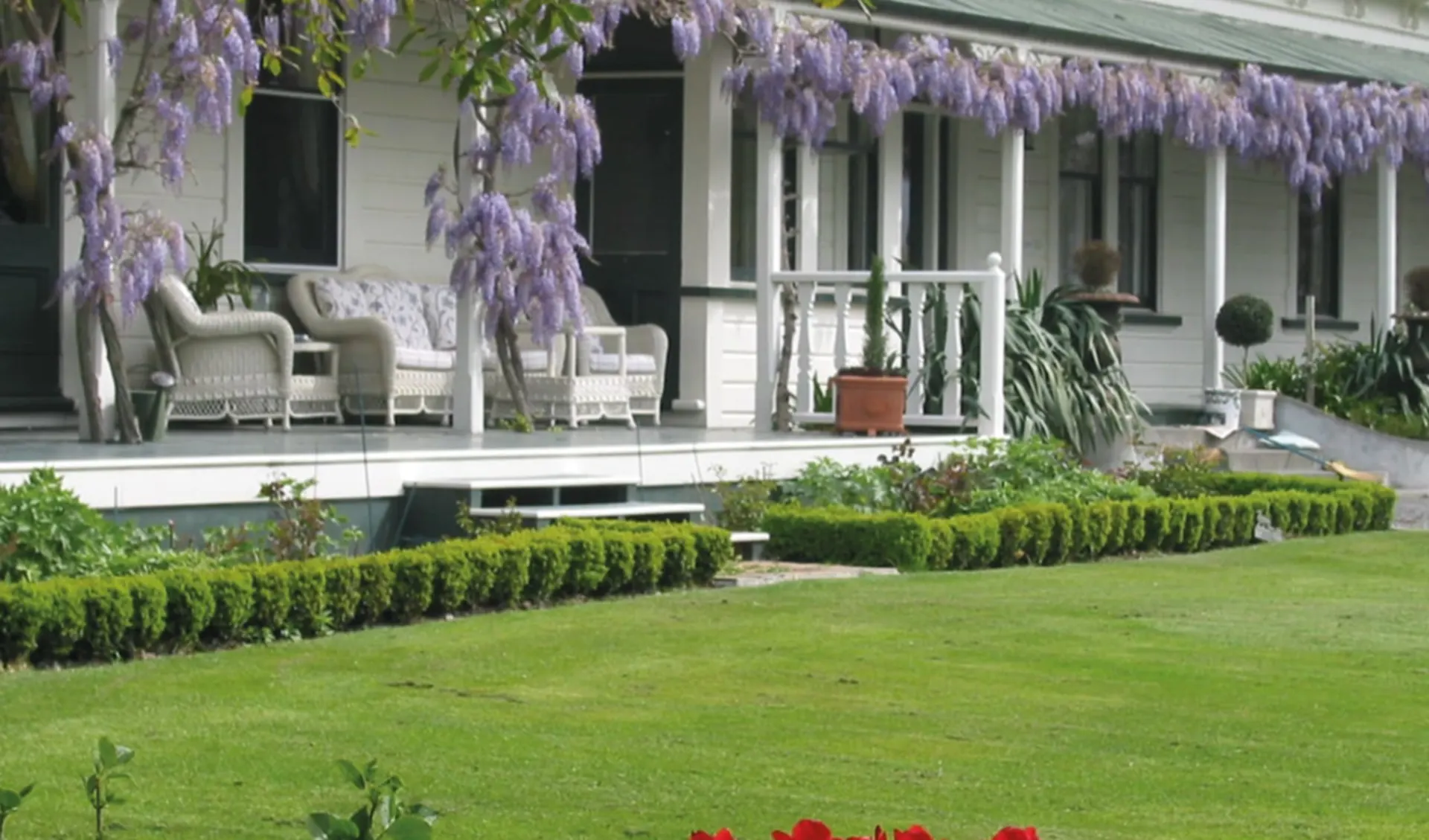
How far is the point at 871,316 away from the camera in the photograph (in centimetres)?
1488

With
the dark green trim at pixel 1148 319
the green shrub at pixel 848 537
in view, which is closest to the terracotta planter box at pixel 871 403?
the green shrub at pixel 848 537

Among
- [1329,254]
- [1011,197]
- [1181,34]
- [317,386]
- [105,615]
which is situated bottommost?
[105,615]

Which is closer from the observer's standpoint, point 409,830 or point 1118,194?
point 409,830

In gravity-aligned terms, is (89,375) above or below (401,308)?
below

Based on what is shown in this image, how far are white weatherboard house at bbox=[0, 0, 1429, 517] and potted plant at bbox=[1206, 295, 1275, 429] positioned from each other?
21cm

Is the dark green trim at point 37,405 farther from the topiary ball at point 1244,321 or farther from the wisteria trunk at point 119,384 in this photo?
the topiary ball at point 1244,321

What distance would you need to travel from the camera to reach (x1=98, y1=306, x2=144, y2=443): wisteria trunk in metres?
12.1

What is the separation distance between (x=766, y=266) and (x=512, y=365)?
2.16 metres

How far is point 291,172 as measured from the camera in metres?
15.3

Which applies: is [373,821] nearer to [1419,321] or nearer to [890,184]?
[890,184]

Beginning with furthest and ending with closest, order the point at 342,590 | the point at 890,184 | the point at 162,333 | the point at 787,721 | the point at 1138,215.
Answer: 1. the point at 1138,215
2. the point at 890,184
3. the point at 162,333
4. the point at 342,590
5. the point at 787,721

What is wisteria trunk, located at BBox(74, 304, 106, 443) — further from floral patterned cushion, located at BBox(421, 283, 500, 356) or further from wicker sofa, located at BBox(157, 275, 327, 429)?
floral patterned cushion, located at BBox(421, 283, 500, 356)

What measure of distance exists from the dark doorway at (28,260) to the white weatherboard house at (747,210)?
14mm

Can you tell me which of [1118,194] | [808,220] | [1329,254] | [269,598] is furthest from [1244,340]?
[269,598]
